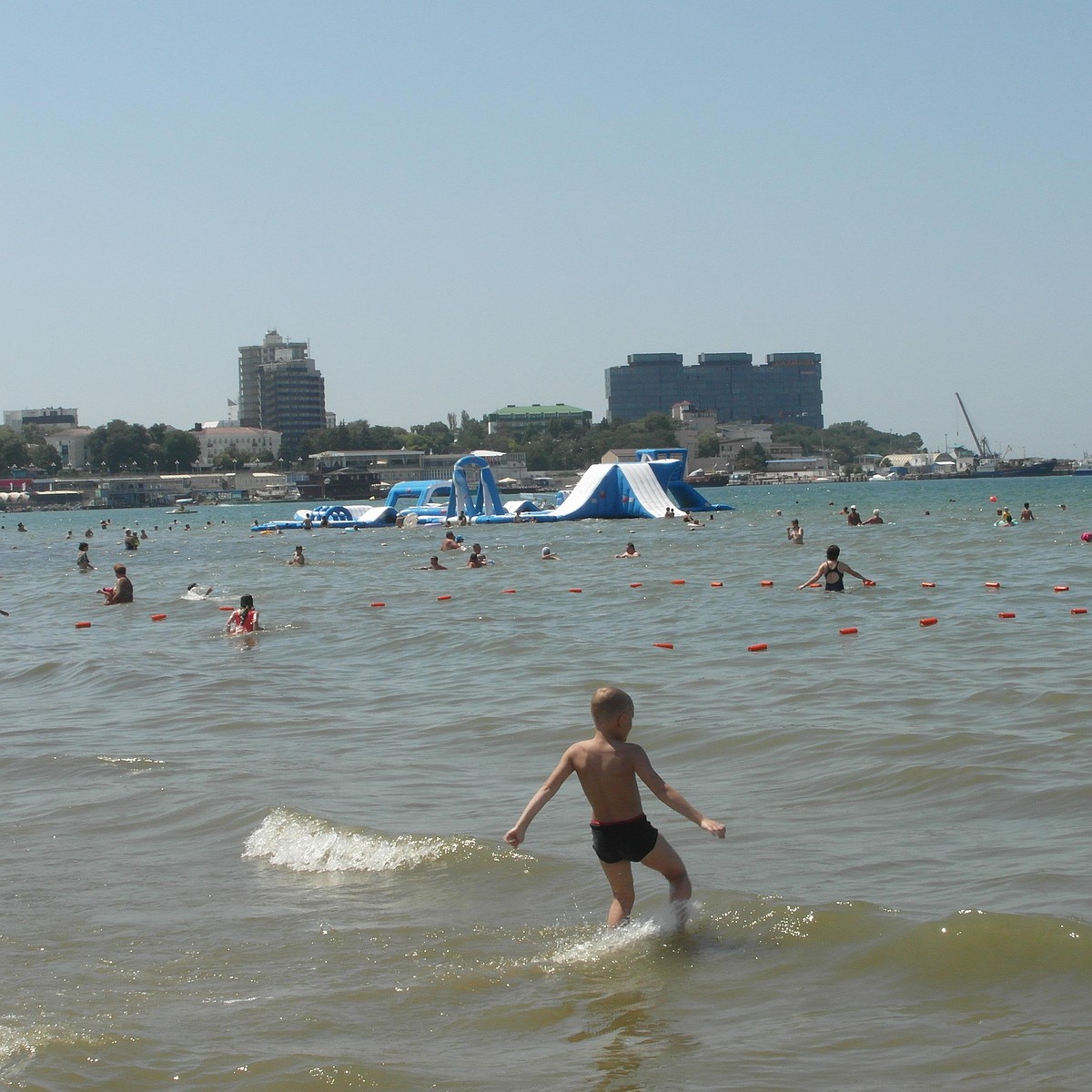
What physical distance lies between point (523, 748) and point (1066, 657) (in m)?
6.14

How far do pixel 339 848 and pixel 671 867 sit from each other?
235cm

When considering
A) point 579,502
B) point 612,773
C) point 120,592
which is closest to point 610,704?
point 612,773

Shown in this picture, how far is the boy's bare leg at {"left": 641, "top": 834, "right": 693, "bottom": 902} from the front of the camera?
6312mm

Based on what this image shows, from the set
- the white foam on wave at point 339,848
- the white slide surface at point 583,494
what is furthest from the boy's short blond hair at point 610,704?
the white slide surface at point 583,494

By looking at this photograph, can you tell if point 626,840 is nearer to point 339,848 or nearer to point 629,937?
point 629,937

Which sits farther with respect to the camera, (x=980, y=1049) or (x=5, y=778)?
(x=5, y=778)

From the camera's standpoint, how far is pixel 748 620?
18469 mm

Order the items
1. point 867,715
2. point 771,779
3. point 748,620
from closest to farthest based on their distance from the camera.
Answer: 1. point 771,779
2. point 867,715
3. point 748,620

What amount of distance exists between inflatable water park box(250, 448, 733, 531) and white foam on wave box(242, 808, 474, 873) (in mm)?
51325

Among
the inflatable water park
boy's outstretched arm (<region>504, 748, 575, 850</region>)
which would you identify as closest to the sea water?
boy's outstretched arm (<region>504, 748, 575, 850</region>)

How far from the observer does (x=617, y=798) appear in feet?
20.2

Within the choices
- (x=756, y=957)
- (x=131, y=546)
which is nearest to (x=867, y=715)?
(x=756, y=957)

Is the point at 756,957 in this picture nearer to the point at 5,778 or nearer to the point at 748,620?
the point at 5,778

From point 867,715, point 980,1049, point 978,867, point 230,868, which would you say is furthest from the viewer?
point 867,715
